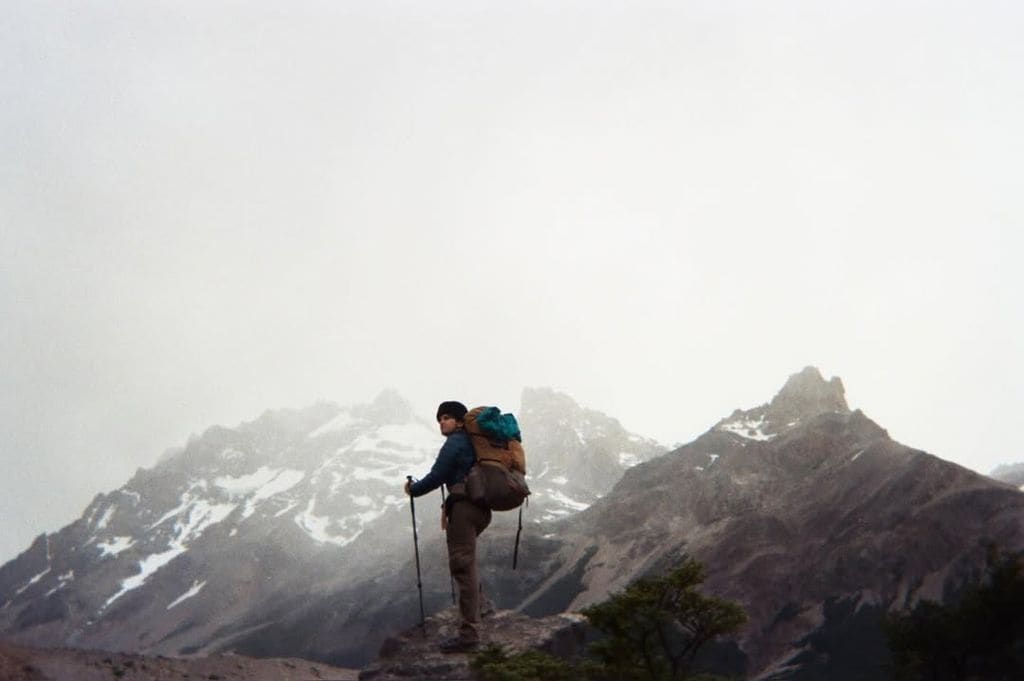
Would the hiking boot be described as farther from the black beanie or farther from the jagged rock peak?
the jagged rock peak

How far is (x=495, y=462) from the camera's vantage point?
1029 cm

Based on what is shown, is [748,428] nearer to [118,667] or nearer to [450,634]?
[450,634]

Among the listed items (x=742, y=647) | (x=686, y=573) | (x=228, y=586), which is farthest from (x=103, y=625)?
(x=686, y=573)

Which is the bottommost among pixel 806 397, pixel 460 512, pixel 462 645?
pixel 462 645

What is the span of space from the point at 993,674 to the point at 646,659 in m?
30.9

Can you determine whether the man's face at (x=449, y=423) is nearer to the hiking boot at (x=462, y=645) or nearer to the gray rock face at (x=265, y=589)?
the hiking boot at (x=462, y=645)

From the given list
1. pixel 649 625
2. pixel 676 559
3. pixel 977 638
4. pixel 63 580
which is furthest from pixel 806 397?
pixel 63 580

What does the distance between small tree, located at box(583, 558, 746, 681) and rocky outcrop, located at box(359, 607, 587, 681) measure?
3.53ft

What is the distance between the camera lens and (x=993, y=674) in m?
36.2

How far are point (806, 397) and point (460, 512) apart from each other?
140853 millimetres

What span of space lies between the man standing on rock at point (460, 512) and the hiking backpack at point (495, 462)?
0.12 m

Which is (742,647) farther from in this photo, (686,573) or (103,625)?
(103,625)

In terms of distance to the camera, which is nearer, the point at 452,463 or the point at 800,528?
the point at 452,463

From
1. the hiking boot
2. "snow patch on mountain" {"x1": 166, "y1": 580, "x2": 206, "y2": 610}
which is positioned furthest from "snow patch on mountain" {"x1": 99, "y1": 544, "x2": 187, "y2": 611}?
the hiking boot
